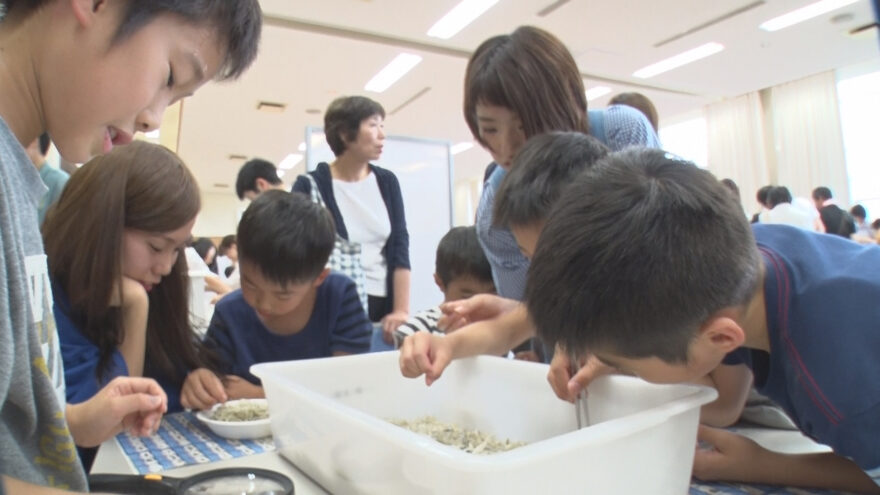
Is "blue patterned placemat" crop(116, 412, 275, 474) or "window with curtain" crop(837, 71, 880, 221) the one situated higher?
"window with curtain" crop(837, 71, 880, 221)

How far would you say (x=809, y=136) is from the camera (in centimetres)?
624

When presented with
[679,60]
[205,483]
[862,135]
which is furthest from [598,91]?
[205,483]

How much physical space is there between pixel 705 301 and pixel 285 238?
0.82 meters

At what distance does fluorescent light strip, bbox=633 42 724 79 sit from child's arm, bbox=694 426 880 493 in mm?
5153

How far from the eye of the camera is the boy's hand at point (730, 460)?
58 centimetres

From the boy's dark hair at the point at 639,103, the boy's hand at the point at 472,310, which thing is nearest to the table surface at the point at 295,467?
Result: the boy's hand at the point at 472,310

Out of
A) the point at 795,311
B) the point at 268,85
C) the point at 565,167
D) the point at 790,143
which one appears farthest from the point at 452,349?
the point at 790,143

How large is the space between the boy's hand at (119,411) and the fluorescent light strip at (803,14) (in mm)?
5135

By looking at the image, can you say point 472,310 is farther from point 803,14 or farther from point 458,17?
point 803,14

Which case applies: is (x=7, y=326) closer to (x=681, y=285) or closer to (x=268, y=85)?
(x=681, y=285)

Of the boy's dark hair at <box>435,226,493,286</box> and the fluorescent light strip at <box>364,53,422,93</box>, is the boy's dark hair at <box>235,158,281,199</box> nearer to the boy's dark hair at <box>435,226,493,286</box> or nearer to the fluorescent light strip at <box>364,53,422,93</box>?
the boy's dark hair at <box>435,226,493,286</box>

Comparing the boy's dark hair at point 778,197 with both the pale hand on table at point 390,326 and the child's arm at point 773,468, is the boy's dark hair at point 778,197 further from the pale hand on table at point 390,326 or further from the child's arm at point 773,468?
the child's arm at point 773,468

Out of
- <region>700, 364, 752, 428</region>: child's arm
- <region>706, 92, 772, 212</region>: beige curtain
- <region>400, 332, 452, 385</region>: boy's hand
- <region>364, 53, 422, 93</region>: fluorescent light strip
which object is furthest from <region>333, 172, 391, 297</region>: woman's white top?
<region>706, 92, 772, 212</region>: beige curtain

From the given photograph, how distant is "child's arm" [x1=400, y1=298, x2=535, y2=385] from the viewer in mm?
718
